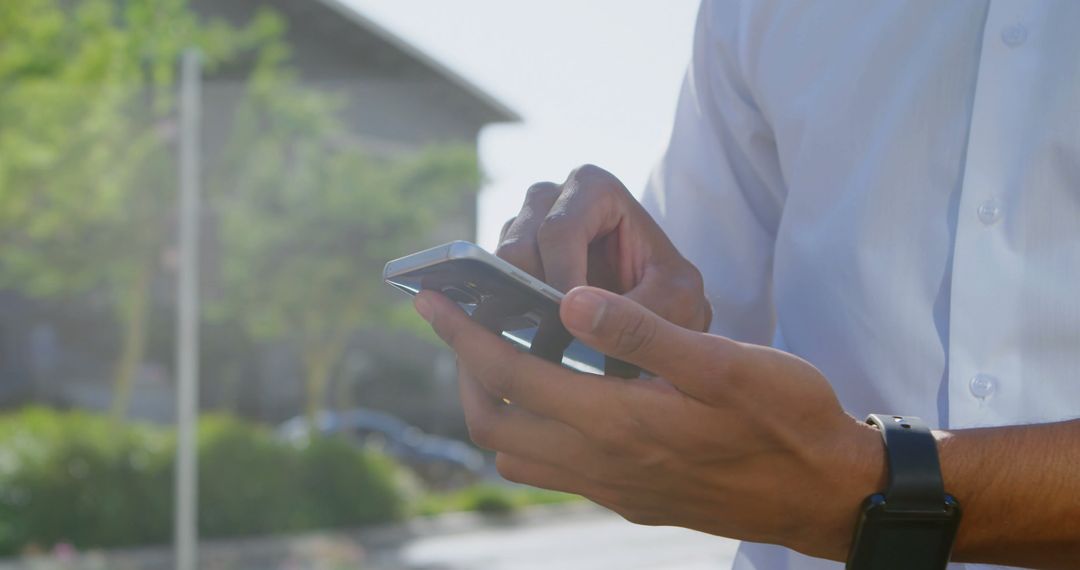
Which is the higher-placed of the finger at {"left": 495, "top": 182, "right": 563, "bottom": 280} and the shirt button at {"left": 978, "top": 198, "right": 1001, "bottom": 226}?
the shirt button at {"left": 978, "top": 198, "right": 1001, "bottom": 226}

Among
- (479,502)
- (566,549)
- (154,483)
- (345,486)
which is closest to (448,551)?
(566,549)

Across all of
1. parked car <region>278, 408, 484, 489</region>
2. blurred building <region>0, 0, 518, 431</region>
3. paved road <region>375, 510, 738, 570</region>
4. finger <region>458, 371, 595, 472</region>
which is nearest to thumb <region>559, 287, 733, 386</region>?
finger <region>458, 371, 595, 472</region>

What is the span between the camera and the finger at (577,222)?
1046mm

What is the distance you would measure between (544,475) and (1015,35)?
0.59 meters

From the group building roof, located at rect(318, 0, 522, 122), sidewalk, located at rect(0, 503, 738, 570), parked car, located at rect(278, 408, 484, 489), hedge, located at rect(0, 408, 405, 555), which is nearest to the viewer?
sidewalk, located at rect(0, 503, 738, 570)

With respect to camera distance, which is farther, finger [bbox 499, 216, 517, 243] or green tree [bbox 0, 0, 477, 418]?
green tree [bbox 0, 0, 477, 418]

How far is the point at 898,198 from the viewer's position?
1.21 meters

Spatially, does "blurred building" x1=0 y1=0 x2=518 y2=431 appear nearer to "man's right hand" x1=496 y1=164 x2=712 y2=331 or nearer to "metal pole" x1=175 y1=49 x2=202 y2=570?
"metal pole" x1=175 y1=49 x2=202 y2=570

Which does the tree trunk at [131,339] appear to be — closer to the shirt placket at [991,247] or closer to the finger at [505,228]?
the finger at [505,228]

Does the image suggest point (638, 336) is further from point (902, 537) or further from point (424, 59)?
point (424, 59)

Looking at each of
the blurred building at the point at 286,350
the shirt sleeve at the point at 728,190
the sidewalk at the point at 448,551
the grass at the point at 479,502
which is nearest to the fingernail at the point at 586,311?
the shirt sleeve at the point at 728,190

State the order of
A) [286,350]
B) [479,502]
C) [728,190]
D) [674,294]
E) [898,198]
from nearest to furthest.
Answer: [674,294] → [898,198] → [728,190] → [479,502] → [286,350]

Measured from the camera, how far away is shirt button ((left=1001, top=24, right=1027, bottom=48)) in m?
1.14

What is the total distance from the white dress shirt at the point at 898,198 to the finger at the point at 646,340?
1.33ft
